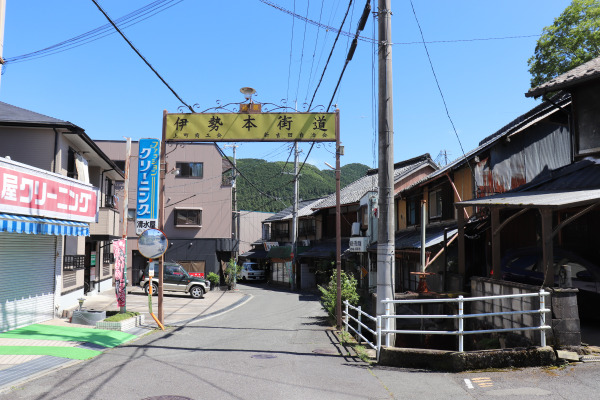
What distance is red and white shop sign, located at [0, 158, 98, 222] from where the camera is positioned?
11.2 meters

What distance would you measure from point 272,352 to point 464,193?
11.2 meters

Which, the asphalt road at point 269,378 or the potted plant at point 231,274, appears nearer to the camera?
the asphalt road at point 269,378

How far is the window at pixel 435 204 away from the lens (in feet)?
66.5

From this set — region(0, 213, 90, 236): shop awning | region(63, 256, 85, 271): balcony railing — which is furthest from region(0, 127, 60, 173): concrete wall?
region(63, 256, 85, 271): balcony railing

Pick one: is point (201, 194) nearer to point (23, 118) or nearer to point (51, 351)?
point (23, 118)

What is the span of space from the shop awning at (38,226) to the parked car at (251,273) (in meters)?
34.2

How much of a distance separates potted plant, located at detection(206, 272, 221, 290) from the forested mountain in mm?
47716

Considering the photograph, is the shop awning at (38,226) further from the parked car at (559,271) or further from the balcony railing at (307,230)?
the balcony railing at (307,230)

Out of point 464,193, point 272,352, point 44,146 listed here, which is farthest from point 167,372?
point 464,193

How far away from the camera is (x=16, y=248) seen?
13.0 m

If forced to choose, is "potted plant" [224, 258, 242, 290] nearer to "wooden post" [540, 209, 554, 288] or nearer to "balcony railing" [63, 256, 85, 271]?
"balcony railing" [63, 256, 85, 271]

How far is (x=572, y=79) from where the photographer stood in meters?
11.6

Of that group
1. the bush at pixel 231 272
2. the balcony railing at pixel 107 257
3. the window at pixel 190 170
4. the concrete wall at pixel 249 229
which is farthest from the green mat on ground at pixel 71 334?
the concrete wall at pixel 249 229

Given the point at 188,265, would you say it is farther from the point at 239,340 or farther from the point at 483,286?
the point at 483,286
